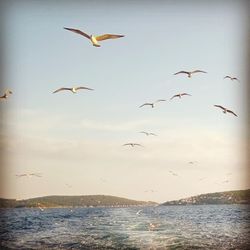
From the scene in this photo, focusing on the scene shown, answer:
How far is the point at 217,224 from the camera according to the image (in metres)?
5.16

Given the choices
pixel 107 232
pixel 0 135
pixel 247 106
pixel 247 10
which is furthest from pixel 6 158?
pixel 247 10

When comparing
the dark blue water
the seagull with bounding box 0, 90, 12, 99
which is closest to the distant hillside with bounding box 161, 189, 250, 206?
the dark blue water

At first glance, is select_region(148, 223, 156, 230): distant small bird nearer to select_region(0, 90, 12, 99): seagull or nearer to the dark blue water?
the dark blue water

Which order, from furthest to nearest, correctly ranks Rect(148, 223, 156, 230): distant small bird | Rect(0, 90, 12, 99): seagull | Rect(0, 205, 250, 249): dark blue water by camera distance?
1. Rect(148, 223, 156, 230): distant small bird
2. Rect(0, 205, 250, 249): dark blue water
3. Rect(0, 90, 12, 99): seagull

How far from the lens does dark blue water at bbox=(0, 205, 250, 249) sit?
14.0 feet

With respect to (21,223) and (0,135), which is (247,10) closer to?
(0,135)

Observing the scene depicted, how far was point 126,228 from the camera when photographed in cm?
459

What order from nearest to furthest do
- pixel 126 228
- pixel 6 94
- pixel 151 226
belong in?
1. pixel 6 94
2. pixel 126 228
3. pixel 151 226

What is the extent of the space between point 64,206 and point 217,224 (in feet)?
6.36

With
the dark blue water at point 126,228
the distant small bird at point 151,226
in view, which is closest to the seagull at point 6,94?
the dark blue water at point 126,228

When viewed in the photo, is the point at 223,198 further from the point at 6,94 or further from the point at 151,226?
the point at 6,94

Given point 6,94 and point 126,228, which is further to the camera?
point 126,228

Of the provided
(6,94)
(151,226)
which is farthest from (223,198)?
(6,94)

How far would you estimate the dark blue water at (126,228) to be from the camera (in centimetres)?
A: 427
